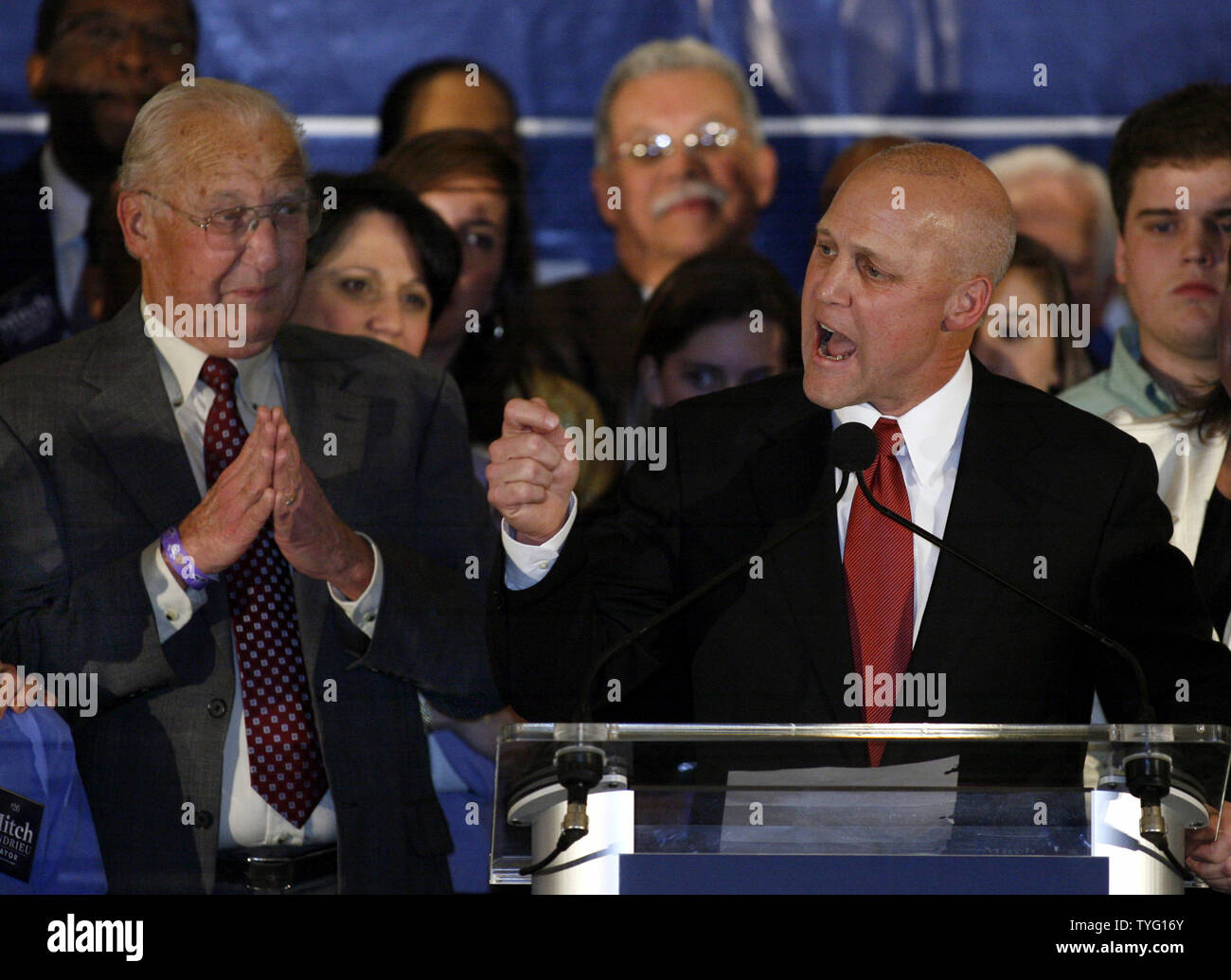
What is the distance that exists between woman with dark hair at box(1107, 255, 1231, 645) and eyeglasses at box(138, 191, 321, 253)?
5.03 ft

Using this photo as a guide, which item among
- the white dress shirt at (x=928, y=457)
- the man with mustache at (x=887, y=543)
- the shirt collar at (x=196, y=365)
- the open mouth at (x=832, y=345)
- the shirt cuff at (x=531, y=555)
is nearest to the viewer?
the shirt cuff at (x=531, y=555)

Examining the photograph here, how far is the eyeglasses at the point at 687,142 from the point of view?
314 cm

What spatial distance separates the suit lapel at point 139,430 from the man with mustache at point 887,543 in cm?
76

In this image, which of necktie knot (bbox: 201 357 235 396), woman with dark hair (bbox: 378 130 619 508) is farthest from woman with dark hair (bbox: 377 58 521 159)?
necktie knot (bbox: 201 357 235 396)

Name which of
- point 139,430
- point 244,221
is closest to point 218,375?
point 139,430

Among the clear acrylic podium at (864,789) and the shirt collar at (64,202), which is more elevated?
the shirt collar at (64,202)

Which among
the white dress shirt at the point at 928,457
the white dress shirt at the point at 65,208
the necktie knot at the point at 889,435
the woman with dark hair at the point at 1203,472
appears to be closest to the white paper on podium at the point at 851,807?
the white dress shirt at the point at 928,457

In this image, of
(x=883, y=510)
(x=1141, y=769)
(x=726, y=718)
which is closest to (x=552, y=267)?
(x=726, y=718)

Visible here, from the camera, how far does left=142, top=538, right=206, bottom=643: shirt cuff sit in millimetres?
2754

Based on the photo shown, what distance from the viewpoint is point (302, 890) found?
2.73 m

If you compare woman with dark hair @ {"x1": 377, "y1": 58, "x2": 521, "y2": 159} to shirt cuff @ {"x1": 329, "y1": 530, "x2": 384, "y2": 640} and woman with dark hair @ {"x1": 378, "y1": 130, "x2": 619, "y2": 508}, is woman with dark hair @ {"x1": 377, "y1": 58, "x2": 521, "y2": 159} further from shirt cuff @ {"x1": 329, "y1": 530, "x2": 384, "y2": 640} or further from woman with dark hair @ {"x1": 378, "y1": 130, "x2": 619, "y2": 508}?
shirt cuff @ {"x1": 329, "y1": 530, "x2": 384, "y2": 640}

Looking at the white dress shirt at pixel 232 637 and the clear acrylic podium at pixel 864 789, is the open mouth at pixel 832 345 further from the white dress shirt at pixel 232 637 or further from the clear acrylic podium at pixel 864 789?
the clear acrylic podium at pixel 864 789

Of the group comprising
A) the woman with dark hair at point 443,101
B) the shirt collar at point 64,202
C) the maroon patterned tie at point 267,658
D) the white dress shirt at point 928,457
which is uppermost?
the woman with dark hair at point 443,101
